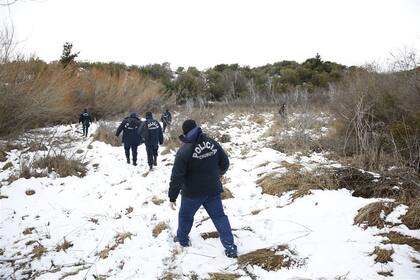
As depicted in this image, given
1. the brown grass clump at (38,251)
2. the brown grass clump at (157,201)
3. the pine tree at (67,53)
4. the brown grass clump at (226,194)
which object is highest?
the pine tree at (67,53)

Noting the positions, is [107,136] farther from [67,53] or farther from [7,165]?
[67,53]

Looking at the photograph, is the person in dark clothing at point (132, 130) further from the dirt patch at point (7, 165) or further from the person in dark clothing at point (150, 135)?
the dirt patch at point (7, 165)

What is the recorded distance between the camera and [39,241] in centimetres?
592

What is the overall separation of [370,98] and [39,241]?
10.6 m

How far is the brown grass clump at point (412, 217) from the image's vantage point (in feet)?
14.9

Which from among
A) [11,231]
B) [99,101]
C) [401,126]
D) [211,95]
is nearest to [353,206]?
[401,126]

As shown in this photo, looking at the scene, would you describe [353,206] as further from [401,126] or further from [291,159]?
[291,159]

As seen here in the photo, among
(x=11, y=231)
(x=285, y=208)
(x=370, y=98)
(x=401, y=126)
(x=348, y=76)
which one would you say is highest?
(x=348, y=76)

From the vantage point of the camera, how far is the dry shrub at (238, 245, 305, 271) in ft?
13.5

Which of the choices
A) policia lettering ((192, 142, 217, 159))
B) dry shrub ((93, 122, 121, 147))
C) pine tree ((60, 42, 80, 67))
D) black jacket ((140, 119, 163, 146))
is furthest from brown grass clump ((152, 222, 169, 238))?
pine tree ((60, 42, 80, 67))

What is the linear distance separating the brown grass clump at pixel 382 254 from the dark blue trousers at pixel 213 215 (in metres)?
1.66

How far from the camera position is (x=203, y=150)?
445 centimetres

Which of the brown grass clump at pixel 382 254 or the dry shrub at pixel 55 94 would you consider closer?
the brown grass clump at pixel 382 254

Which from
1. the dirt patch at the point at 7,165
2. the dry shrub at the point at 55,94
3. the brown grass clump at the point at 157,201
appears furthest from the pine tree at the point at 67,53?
the brown grass clump at the point at 157,201
